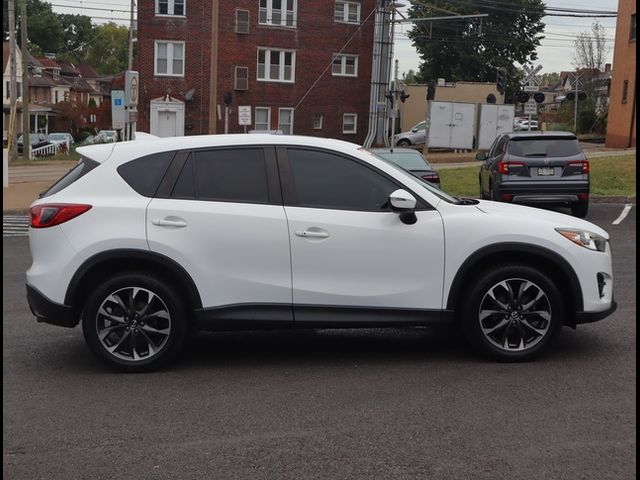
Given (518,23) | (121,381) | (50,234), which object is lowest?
(121,381)

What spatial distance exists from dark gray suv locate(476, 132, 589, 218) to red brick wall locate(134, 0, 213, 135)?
104 ft

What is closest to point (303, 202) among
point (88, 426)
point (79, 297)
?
point (79, 297)

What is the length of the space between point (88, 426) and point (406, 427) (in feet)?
6.41

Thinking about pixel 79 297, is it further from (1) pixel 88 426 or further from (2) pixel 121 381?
(1) pixel 88 426

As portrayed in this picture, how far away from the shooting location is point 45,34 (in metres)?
98.5

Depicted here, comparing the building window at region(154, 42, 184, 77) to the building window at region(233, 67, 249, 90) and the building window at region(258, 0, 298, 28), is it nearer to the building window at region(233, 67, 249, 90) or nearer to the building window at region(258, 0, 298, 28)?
the building window at region(233, 67, 249, 90)

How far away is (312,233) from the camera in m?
6.30

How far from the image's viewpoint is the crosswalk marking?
52.4 feet

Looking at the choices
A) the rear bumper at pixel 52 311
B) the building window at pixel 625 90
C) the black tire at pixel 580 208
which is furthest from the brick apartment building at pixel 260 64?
the rear bumper at pixel 52 311

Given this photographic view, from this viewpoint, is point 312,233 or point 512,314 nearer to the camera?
point 312,233

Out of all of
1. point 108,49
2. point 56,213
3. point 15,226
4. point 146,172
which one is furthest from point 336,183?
point 108,49

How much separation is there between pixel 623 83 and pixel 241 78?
2057 centimetres

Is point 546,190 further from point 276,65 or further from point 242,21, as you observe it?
point 276,65

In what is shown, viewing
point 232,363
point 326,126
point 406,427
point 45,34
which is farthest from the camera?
point 45,34
